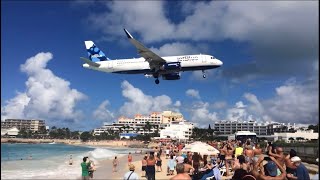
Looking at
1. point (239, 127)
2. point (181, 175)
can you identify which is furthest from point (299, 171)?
point (239, 127)

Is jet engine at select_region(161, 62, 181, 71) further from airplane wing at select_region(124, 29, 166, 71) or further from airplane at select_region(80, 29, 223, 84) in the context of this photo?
airplane wing at select_region(124, 29, 166, 71)

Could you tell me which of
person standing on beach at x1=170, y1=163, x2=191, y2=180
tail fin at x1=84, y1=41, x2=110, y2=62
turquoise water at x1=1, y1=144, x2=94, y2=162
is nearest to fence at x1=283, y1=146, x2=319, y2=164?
person standing on beach at x1=170, y1=163, x2=191, y2=180

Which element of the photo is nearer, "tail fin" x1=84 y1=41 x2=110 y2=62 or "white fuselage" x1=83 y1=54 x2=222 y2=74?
"white fuselage" x1=83 y1=54 x2=222 y2=74

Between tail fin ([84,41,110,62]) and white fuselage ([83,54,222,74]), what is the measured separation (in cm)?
477

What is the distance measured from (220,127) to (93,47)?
450 ft

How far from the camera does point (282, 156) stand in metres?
7.06

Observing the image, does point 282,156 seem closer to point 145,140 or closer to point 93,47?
point 93,47

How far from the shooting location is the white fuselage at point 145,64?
36969mm

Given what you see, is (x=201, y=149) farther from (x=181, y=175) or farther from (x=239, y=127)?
(x=239, y=127)

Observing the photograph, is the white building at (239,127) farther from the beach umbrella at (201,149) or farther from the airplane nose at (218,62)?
the beach umbrella at (201,149)

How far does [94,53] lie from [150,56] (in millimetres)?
15647

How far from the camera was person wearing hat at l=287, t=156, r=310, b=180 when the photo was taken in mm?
6465

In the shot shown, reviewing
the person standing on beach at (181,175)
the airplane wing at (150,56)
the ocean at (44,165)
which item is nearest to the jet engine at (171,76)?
the airplane wing at (150,56)

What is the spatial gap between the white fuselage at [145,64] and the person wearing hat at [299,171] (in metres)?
30.1
